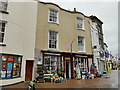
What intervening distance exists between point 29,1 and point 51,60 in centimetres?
795

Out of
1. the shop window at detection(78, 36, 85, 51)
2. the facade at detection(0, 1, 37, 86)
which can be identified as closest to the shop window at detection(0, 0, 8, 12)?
the facade at detection(0, 1, 37, 86)

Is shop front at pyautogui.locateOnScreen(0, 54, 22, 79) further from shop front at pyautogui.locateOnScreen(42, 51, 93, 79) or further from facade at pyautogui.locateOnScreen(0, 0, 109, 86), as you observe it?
shop front at pyautogui.locateOnScreen(42, 51, 93, 79)

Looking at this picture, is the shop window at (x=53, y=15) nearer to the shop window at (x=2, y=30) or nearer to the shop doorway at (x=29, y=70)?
the shop window at (x=2, y=30)

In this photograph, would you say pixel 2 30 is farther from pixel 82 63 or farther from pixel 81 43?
pixel 82 63

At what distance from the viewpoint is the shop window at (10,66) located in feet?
26.9

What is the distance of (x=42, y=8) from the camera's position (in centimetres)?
1205

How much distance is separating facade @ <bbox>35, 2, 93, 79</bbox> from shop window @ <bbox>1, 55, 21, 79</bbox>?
7.17 feet

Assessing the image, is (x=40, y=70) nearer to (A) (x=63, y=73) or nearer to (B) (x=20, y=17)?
(A) (x=63, y=73)

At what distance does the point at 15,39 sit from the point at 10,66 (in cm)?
272

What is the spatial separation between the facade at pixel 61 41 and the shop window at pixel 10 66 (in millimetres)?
2186

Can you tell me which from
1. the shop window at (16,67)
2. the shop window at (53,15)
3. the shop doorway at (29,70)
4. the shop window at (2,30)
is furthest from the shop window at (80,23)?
the shop window at (2,30)

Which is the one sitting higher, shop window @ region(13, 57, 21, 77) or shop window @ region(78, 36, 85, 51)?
shop window @ region(78, 36, 85, 51)

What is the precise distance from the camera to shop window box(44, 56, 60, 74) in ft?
35.9

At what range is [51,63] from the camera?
447 inches
